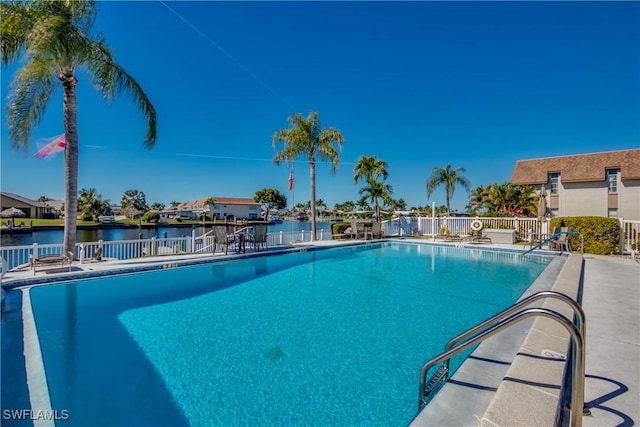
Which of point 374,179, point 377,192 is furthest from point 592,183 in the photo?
point 374,179

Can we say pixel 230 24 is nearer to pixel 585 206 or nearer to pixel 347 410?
pixel 347 410

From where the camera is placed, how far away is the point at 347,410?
3033mm

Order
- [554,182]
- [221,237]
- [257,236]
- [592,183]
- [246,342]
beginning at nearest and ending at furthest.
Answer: [246,342], [221,237], [257,236], [592,183], [554,182]

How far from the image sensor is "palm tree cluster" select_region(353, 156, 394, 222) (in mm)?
21781

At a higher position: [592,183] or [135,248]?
[592,183]

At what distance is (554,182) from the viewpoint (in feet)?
78.7

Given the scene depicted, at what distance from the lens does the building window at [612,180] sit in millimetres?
21359

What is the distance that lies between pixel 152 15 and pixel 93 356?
11797mm

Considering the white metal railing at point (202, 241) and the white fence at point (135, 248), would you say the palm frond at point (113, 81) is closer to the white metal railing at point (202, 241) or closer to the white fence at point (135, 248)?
the white fence at point (135, 248)

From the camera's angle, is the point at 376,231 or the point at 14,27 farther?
the point at 376,231

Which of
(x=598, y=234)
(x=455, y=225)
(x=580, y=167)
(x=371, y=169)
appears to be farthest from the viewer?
(x=580, y=167)

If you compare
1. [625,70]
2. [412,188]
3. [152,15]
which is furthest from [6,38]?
[412,188]

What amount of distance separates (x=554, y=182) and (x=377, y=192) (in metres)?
14.8

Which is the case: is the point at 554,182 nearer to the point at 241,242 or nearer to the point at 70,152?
the point at 241,242
